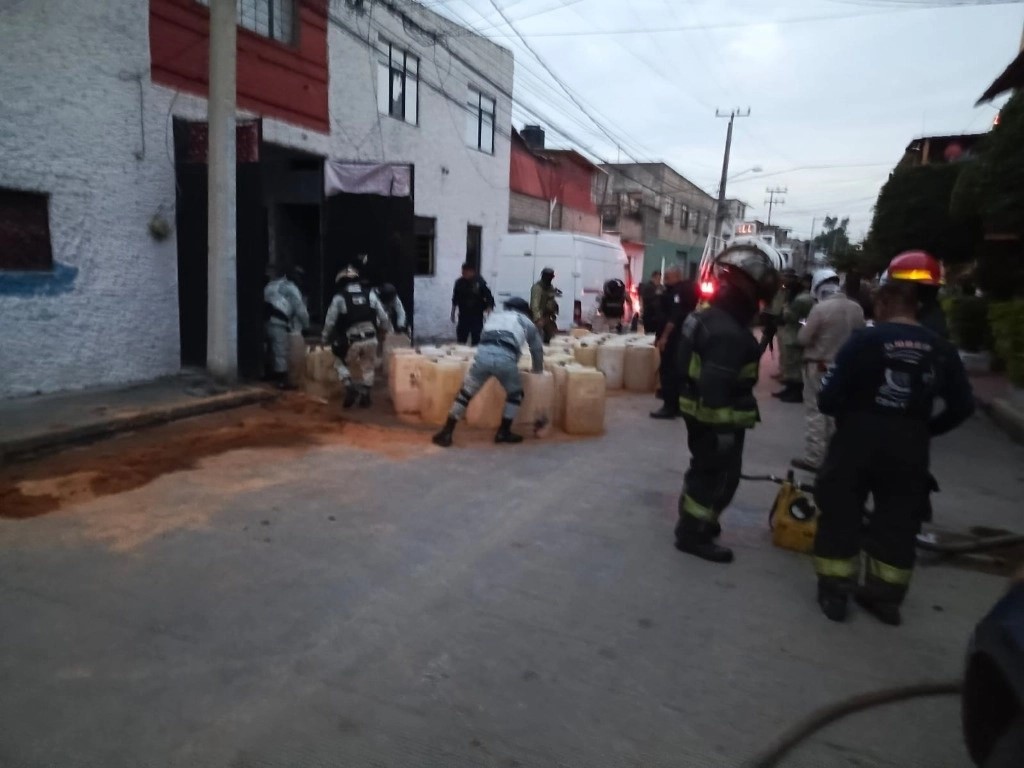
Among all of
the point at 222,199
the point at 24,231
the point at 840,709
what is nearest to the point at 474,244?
the point at 222,199

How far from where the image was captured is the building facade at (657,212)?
34406 mm

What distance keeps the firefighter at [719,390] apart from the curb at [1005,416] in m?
5.58

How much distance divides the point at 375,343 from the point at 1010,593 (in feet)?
23.1

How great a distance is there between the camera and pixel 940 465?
721 centimetres

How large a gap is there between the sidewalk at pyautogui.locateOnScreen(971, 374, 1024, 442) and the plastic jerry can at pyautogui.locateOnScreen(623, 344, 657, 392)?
4.40 metres

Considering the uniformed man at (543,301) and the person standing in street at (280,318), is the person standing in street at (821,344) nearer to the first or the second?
the uniformed man at (543,301)

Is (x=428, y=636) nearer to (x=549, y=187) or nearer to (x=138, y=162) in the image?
(x=138, y=162)

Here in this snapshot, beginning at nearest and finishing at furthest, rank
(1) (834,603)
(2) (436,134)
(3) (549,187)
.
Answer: (1) (834,603)
(2) (436,134)
(3) (549,187)

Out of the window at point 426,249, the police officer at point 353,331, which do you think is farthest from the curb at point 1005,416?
the window at point 426,249

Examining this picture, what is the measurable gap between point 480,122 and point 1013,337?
13.0 metres

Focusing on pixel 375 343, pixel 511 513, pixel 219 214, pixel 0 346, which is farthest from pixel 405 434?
pixel 0 346

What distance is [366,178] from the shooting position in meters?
11.7

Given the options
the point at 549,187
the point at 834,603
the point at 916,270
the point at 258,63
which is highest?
the point at 549,187

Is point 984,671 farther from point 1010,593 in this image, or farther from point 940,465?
point 940,465
